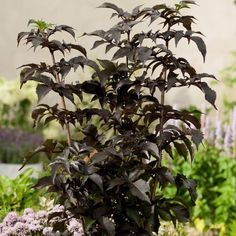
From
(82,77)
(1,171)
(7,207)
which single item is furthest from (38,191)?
(82,77)

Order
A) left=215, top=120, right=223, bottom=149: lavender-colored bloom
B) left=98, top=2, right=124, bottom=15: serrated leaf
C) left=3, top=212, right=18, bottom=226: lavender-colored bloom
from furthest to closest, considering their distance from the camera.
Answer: left=215, top=120, right=223, bottom=149: lavender-colored bloom
left=3, top=212, right=18, bottom=226: lavender-colored bloom
left=98, top=2, right=124, bottom=15: serrated leaf

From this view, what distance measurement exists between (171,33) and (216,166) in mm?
3618

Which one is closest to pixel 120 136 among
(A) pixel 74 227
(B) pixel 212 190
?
(A) pixel 74 227

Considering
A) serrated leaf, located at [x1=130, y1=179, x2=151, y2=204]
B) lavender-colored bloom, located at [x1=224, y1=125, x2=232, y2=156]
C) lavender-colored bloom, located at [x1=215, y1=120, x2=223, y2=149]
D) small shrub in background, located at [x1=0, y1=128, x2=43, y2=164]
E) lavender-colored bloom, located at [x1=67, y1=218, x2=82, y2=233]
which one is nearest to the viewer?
serrated leaf, located at [x1=130, y1=179, x2=151, y2=204]

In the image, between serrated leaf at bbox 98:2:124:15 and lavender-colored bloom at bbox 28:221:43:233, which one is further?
lavender-colored bloom at bbox 28:221:43:233

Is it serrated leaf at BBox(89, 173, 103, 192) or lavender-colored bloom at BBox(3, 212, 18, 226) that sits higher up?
serrated leaf at BBox(89, 173, 103, 192)

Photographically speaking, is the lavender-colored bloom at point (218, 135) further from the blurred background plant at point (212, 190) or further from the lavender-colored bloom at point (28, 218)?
the lavender-colored bloom at point (28, 218)

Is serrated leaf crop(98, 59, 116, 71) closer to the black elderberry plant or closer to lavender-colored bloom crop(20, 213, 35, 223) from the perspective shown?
the black elderberry plant

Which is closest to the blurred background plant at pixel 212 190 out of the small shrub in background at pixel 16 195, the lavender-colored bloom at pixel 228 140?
the lavender-colored bloom at pixel 228 140

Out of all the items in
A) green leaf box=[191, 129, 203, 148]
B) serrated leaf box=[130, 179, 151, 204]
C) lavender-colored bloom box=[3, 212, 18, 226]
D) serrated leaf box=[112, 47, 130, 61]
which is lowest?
lavender-colored bloom box=[3, 212, 18, 226]

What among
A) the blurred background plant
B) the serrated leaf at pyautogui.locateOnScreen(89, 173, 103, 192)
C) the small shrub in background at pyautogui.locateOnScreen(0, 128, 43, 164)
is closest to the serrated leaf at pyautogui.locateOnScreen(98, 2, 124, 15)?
the serrated leaf at pyautogui.locateOnScreen(89, 173, 103, 192)

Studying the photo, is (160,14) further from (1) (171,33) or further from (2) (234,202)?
(2) (234,202)

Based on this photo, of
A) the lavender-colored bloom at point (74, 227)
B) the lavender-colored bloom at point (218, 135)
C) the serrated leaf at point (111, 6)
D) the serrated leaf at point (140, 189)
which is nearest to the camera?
the serrated leaf at point (140, 189)

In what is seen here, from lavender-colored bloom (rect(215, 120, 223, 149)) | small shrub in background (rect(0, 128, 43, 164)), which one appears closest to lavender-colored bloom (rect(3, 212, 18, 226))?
lavender-colored bloom (rect(215, 120, 223, 149))
